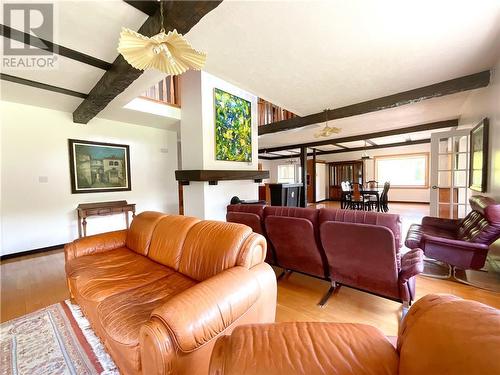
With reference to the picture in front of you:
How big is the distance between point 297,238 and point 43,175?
4.28 meters

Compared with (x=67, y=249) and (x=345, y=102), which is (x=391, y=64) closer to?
(x=345, y=102)

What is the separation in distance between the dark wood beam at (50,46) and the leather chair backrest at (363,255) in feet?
9.34

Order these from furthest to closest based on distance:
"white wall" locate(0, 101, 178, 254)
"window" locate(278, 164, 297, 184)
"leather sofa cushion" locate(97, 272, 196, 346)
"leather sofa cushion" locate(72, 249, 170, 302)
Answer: "window" locate(278, 164, 297, 184) < "white wall" locate(0, 101, 178, 254) < "leather sofa cushion" locate(72, 249, 170, 302) < "leather sofa cushion" locate(97, 272, 196, 346)

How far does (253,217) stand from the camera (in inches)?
90.3

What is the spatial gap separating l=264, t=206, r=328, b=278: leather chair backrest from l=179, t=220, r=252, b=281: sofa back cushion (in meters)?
0.56

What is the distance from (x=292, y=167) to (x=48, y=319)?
10309 millimetres

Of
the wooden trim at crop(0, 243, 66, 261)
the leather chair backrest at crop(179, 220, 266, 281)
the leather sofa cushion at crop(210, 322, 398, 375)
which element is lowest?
the wooden trim at crop(0, 243, 66, 261)

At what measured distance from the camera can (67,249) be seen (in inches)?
79.8

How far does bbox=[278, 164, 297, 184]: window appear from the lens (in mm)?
10734

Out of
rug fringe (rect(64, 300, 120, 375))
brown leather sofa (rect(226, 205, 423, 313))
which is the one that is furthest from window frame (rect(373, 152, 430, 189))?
rug fringe (rect(64, 300, 120, 375))

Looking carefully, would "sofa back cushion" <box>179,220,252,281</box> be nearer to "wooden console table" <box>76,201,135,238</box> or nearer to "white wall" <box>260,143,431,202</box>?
"wooden console table" <box>76,201,135,238</box>

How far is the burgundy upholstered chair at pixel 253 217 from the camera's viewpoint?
2.28 m

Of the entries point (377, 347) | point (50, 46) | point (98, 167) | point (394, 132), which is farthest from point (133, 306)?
point (394, 132)

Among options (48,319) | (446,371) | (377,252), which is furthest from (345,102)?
(48,319)
